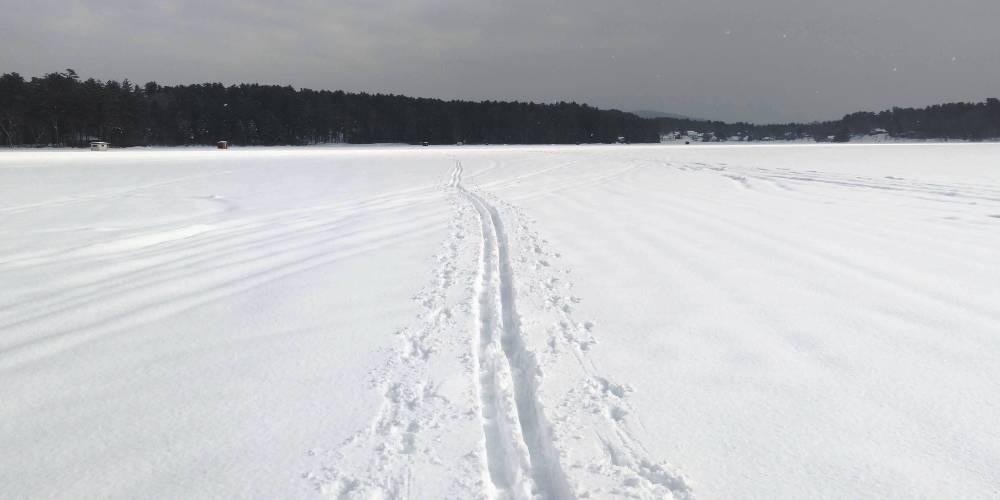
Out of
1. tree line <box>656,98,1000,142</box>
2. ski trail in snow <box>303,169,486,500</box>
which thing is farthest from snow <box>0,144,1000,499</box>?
tree line <box>656,98,1000,142</box>

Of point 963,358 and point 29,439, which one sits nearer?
point 29,439

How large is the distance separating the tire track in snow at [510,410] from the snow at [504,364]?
0.02 meters

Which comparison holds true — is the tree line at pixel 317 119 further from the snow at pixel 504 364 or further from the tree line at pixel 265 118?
the snow at pixel 504 364

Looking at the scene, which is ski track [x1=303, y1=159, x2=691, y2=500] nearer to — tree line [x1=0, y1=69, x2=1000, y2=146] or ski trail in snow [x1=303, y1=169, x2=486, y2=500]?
ski trail in snow [x1=303, y1=169, x2=486, y2=500]

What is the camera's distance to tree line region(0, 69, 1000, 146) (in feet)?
197

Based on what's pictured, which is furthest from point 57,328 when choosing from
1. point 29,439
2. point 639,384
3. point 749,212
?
point 749,212

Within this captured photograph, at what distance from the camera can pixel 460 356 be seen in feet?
11.0

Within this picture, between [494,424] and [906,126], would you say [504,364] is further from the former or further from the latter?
[906,126]

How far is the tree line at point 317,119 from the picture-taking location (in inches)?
2370

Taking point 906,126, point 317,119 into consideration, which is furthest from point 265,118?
point 906,126

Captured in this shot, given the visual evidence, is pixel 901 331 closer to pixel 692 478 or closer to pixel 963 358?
pixel 963 358

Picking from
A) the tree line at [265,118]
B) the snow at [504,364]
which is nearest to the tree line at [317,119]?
the tree line at [265,118]

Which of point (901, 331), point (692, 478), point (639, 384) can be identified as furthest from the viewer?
point (901, 331)

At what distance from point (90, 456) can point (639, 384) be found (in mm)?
2533
